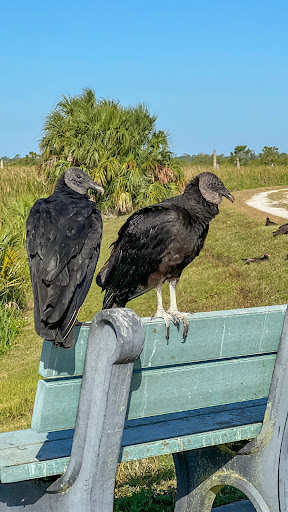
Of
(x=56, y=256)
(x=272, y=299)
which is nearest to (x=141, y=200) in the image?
(x=272, y=299)

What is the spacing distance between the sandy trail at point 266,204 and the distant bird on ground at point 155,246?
786 cm

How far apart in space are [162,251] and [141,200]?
394 inches

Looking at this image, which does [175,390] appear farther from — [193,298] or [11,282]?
[11,282]

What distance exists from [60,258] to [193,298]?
18.4 ft

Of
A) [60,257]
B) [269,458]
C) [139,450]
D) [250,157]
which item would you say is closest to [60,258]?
[60,257]

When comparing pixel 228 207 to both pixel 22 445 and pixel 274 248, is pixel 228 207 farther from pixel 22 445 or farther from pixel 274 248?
pixel 22 445

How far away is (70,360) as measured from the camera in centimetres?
164

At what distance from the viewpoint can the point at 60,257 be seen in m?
2.45

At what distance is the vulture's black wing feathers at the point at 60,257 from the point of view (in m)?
2.11

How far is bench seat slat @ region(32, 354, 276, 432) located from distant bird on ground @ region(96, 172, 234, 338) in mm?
1188

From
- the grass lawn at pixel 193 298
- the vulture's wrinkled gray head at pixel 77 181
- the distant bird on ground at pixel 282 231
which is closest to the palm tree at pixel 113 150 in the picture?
the grass lawn at pixel 193 298

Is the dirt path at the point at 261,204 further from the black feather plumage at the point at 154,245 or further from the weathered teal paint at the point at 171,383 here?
the weathered teal paint at the point at 171,383

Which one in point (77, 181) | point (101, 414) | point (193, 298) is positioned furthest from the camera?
point (193, 298)

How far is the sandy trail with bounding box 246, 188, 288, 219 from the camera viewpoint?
37.8ft
